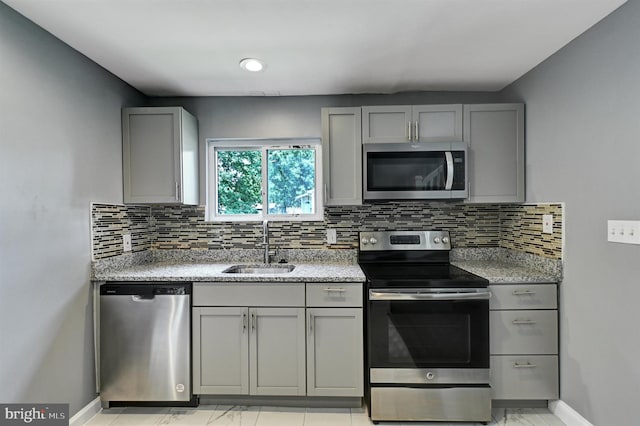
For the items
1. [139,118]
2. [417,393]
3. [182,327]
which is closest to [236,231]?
[182,327]

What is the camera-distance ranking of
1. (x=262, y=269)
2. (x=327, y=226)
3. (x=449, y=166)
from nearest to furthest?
(x=449, y=166)
(x=262, y=269)
(x=327, y=226)

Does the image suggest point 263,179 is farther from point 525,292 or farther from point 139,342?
point 525,292

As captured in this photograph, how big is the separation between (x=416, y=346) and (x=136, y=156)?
2.30m

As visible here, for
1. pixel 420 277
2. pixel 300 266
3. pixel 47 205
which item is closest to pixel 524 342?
pixel 420 277

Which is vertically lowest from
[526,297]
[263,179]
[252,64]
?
[526,297]

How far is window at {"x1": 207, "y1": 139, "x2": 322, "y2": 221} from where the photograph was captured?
287 centimetres

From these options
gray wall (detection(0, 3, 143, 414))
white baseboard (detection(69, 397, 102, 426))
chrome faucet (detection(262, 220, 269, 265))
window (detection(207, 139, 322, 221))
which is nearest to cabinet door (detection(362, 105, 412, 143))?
window (detection(207, 139, 322, 221))

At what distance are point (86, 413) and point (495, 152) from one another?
3.12 metres

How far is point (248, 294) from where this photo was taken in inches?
85.3

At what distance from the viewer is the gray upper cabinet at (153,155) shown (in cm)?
247

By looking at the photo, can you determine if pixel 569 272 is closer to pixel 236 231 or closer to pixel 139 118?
pixel 236 231

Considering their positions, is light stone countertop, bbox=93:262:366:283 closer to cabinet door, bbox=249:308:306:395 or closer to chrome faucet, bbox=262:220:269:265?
cabinet door, bbox=249:308:306:395

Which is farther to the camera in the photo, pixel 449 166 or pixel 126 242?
pixel 126 242

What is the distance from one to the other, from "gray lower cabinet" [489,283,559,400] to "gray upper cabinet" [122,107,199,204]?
7.51 ft
